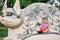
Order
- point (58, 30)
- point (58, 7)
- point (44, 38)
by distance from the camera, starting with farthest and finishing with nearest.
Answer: point (58, 7) < point (58, 30) < point (44, 38)

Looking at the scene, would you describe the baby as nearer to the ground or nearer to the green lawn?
the ground

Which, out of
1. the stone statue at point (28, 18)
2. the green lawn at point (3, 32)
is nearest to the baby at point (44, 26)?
the stone statue at point (28, 18)

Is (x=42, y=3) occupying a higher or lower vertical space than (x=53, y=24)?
higher

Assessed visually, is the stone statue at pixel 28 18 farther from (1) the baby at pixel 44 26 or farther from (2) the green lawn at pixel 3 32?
(2) the green lawn at pixel 3 32

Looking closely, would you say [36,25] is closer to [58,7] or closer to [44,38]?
[44,38]

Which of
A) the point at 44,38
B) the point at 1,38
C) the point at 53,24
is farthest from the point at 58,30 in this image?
the point at 1,38

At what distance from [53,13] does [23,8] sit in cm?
41

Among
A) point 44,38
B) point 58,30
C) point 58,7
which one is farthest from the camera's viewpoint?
point 58,7

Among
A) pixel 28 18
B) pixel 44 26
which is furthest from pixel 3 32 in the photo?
pixel 44 26

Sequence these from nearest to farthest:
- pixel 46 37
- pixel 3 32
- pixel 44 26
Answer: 1. pixel 46 37
2. pixel 44 26
3. pixel 3 32

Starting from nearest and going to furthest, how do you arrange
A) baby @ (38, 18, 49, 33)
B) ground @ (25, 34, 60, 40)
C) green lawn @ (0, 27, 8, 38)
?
1. ground @ (25, 34, 60, 40)
2. baby @ (38, 18, 49, 33)
3. green lawn @ (0, 27, 8, 38)

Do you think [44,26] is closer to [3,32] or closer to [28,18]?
[28,18]

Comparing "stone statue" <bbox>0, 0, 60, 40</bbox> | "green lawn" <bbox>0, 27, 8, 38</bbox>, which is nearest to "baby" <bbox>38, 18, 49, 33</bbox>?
"stone statue" <bbox>0, 0, 60, 40</bbox>

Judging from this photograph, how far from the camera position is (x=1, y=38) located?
2.37 m
